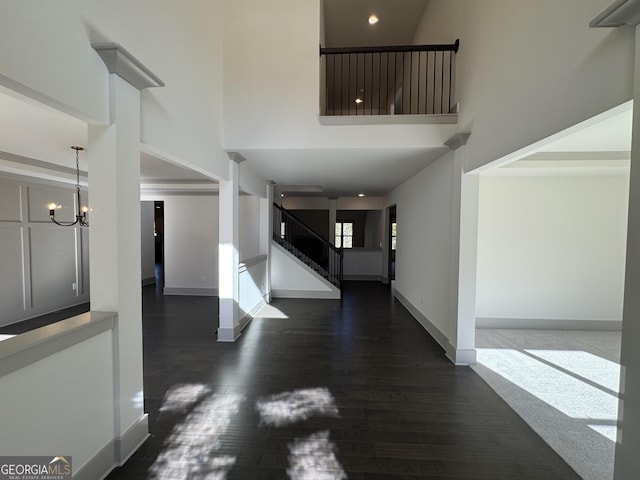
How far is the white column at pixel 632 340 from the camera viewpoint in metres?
1.26

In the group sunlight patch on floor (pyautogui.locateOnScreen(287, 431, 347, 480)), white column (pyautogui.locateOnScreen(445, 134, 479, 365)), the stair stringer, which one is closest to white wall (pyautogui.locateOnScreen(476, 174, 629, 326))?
white column (pyautogui.locateOnScreen(445, 134, 479, 365))

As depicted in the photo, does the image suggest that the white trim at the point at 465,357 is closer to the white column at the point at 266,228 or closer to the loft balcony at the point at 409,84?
the loft balcony at the point at 409,84

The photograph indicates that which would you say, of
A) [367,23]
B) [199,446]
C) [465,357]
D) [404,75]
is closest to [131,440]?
[199,446]

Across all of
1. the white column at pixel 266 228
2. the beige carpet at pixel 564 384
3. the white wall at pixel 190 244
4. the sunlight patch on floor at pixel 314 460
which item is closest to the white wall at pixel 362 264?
the white column at pixel 266 228

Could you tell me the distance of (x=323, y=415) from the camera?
2363 millimetres

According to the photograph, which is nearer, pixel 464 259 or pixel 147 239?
pixel 464 259

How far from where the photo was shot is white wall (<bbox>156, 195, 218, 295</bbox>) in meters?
6.93

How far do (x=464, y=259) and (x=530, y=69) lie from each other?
1.95 meters

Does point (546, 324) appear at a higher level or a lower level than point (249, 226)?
lower

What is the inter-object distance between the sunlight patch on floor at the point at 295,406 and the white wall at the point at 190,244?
4878 millimetres

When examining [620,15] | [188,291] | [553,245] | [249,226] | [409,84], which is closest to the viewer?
[620,15]

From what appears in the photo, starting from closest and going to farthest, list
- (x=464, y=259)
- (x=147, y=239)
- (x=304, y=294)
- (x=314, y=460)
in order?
(x=314, y=460) < (x=464, y=259) < (x=304, y=294) < (x=147, y=239)

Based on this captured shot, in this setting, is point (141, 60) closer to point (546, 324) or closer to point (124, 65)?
point (124, 65)

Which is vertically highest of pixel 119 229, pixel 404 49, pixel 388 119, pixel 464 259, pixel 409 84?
pixel 409 84
